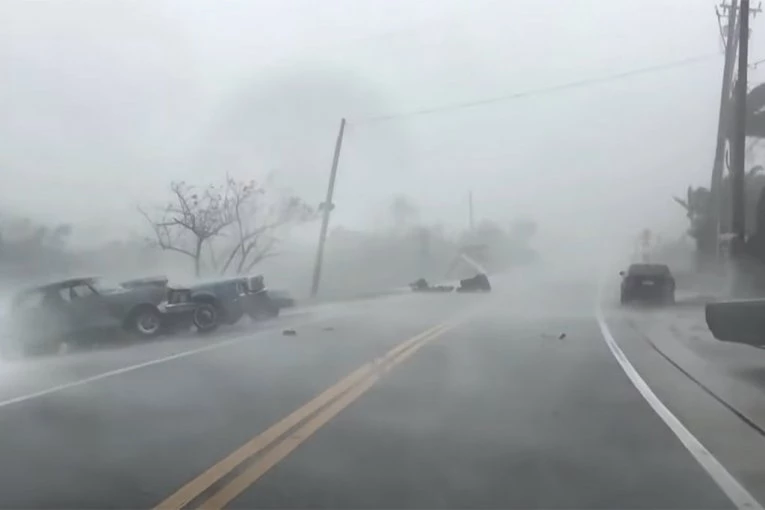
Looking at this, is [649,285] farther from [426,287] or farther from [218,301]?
[218,301]

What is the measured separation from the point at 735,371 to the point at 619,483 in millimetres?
6762

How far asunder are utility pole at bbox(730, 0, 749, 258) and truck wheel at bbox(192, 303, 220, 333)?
11.9 m

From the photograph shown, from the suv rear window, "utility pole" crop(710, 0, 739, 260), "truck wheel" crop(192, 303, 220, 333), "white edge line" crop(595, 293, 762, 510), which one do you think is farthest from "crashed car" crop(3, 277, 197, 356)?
"utility pole" crop(710, 0, 739, 260)

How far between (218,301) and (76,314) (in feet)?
12.9

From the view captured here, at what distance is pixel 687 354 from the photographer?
14.8 metres

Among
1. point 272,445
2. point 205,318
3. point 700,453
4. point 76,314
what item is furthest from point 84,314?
point 700,453

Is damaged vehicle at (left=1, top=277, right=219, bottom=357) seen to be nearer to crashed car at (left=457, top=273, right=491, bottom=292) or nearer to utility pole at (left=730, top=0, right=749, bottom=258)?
utility pole at (left=730, top=0, right=749, bottom=258)

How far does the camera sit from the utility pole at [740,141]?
24.2 metres

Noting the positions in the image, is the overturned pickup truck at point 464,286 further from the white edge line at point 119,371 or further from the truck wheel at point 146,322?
the white edge line at point 119,371

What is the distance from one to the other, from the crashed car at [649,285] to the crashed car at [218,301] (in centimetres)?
1078

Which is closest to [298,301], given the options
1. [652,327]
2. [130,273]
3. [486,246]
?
[130,273]

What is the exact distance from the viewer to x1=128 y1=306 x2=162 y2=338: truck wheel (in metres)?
18.7

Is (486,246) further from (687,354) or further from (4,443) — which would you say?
(4,443)

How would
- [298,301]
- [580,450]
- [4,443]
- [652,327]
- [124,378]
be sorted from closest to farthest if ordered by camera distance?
[580,450] < [4,443] < [124,378] < [652,327] < [298,301]
